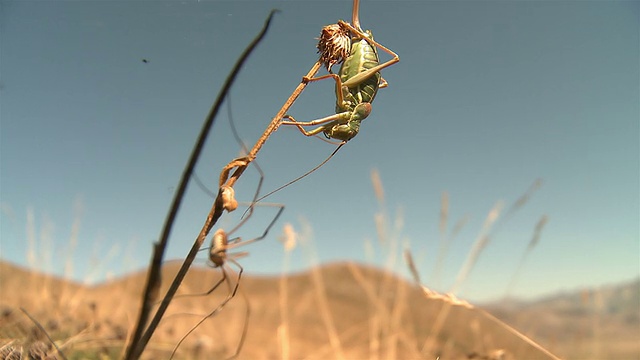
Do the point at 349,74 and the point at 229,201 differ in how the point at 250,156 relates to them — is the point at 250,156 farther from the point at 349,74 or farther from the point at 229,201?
the point at 349,74

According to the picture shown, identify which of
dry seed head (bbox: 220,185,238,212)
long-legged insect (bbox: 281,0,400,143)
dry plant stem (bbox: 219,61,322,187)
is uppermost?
long-legged insect (bbox: 281,0,400,143)

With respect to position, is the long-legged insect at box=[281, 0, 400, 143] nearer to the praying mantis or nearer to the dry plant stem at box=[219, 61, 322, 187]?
the praying mantis

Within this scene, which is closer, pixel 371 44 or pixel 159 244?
pixel 159 244

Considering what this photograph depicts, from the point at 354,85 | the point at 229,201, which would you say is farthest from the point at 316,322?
the point at 229,201

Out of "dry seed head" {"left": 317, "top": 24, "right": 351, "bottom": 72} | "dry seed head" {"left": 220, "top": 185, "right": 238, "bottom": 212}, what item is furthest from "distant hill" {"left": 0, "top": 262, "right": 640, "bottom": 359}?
"dry seed head" {"left": 317, "top": 24, "right": 351, "bottom": 72}

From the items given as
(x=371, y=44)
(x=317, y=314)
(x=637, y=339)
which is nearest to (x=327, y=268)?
(x=317, y=314)

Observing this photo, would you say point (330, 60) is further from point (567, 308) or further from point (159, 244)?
point (567, 308)

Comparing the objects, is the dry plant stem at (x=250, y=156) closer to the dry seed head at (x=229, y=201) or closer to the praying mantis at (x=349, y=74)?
the dry seed head at (x=229, y=201)
